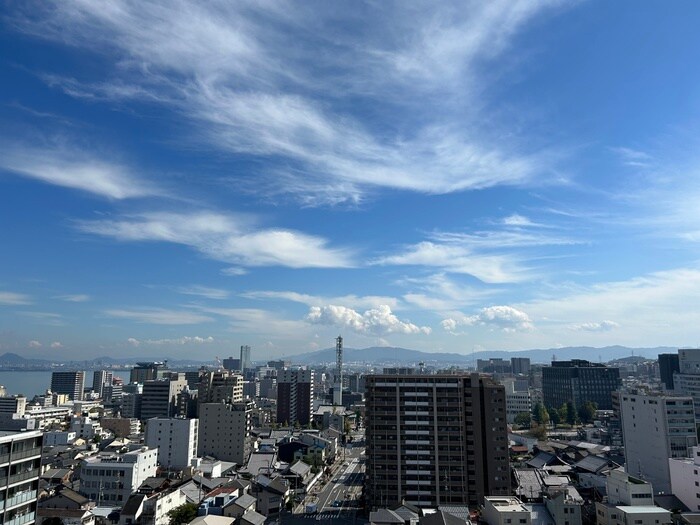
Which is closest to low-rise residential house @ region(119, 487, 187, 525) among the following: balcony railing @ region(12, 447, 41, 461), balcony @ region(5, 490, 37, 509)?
balcony @ region(5, 490, 37, 509)

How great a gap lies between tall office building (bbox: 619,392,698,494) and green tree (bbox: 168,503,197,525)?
78.8 ft

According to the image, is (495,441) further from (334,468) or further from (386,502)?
(334,468)

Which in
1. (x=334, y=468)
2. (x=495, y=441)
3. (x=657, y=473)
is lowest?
(x=334, y=468)

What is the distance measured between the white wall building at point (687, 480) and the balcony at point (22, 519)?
25.9 metres

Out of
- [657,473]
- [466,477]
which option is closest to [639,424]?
[657,473]

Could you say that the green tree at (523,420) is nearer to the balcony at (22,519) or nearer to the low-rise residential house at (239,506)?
the low-rise residential house at (239,506)

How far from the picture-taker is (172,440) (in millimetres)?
36000

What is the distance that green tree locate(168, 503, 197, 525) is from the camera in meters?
22.3

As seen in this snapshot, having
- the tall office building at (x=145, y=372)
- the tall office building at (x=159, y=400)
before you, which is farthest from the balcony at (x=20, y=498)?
the tall office building at (x=145, y=372)

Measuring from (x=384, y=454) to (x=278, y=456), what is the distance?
15640mm

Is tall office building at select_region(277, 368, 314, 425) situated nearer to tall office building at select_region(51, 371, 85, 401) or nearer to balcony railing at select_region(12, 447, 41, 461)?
balcony railing at select_region(12, 447, 41, 461)

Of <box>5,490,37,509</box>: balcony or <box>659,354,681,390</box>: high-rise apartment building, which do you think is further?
<box>659,354,681,390</box>: high-rise apartment building

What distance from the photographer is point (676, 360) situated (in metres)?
73.4

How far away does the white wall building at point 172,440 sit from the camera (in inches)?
1407
